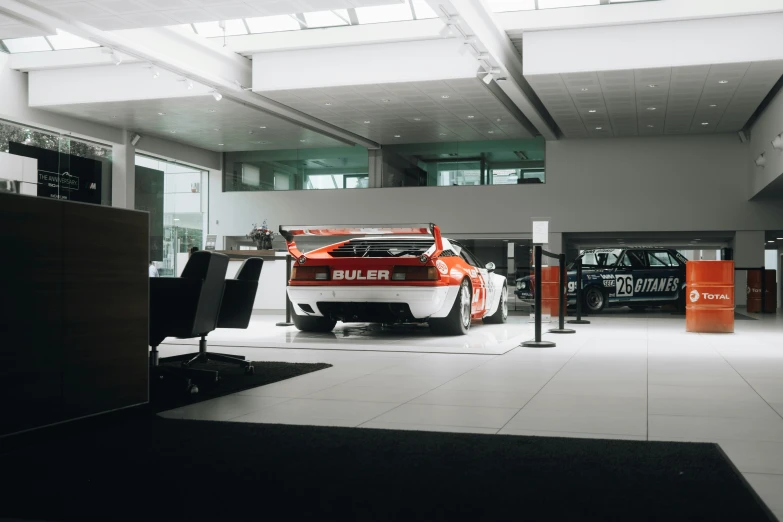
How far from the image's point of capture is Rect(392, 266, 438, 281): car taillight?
8508mm

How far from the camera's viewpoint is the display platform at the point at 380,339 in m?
7.90

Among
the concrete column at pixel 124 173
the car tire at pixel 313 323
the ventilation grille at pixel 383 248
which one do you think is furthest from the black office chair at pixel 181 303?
the concrete column at pixel 124 173

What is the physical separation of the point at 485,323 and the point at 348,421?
8.42 meters

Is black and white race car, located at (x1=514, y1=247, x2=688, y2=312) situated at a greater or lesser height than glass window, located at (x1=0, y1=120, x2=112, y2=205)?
lesser

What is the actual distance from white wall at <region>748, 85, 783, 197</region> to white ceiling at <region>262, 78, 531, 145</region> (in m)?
5.30

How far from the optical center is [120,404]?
150 inches

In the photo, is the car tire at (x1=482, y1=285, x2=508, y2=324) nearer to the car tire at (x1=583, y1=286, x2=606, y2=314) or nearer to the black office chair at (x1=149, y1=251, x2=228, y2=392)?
the car tire at (x1=583, y1=286, x2=606, y2=314)

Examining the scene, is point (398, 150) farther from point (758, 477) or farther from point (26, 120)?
point (758, 477)

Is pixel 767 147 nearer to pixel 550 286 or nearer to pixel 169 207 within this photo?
pixel 550 286

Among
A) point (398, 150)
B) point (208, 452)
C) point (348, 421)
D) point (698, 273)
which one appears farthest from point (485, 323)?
point (398, 150)

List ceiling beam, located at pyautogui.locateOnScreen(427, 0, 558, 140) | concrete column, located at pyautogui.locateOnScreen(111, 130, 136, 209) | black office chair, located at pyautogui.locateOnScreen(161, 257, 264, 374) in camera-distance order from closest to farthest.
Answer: black office chair, located at pyautogui.locateOnScreen(161, 257, 264, 374) < ceiling beam, located at pyautogui.locateOnScreen(427, 0, 558, 140) < concrete column, located at pyautogui.locateOnScreen(111, 130, 136, 209)

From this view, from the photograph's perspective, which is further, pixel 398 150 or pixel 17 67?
pixel 398 150

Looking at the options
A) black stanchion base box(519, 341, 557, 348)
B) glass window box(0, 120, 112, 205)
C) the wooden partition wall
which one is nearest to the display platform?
black stanchion base box(519, 341, 557, 348)

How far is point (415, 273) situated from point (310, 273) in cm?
126
